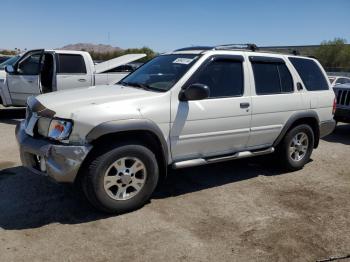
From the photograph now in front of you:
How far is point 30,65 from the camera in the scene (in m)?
9.70

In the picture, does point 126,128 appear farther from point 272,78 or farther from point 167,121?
point 272,78

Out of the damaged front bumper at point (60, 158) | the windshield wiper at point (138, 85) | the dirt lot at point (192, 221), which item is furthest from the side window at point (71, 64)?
the damaged front bumper at point (60, 158)

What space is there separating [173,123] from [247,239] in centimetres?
148

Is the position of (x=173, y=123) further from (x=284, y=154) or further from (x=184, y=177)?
(x=284, y=154)

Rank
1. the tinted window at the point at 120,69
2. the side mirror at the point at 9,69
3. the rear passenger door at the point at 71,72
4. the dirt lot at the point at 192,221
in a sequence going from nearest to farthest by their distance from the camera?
the dirt lot at the point at 192,221, the rear passenger door at the point at 71,72, the side mirror at the point at 9,69, the tinted window at the point at 120,69

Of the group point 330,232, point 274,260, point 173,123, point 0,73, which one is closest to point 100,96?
point 173,123

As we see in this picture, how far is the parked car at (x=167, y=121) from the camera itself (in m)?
3.97

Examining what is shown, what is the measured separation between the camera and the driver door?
938 cm

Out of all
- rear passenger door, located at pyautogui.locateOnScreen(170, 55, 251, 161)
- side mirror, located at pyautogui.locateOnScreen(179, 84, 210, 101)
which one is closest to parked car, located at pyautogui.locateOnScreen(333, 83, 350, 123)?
rear passenger door, located at pyautogui.locateOnScreen(170, 55, 251, 161)

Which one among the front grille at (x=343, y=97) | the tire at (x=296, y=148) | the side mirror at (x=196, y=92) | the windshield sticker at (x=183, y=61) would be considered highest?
the windshield sticker at (x=183, y=61)

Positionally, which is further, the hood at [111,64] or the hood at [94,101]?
the hood at [111,64]

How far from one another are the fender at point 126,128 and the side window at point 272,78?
168cm

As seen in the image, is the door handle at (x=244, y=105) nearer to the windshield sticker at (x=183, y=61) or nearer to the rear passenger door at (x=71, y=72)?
the windshield sticker at (x=183, y=61)

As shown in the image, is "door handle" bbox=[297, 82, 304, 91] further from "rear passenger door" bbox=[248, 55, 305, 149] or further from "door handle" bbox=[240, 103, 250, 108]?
"door handle" bbox=[240, 103, 250, 108]
